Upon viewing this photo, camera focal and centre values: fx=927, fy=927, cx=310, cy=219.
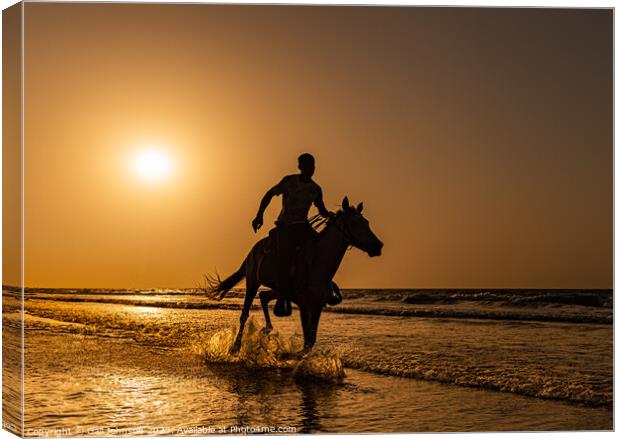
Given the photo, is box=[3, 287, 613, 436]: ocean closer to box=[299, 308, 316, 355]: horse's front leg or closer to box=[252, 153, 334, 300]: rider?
box=[299, 308, 316, 355]: horse's front leg

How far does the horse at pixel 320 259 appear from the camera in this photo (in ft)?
23.3

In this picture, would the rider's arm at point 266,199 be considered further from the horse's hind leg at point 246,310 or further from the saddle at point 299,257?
the horse's hind leg at point 246,310

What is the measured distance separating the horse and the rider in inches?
4.1

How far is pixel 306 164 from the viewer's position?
23.9ft

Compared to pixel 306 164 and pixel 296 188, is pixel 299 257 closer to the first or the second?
pixel 296 188

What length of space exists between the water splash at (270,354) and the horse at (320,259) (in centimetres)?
17

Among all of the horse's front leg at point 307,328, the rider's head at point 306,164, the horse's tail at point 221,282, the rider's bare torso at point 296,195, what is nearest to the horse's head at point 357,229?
the rider's bare torso at point 296,195

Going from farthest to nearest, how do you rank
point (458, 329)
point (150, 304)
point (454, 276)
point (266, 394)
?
point (458, 329)
point (150, 304)
point (454, 276)
point (266, 394)

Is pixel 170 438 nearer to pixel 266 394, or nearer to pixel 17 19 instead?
pixel 266 394

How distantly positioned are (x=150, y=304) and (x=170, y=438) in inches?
178

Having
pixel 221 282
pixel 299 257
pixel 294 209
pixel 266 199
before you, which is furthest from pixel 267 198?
pixel 221 282

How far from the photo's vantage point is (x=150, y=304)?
1092 centimetres

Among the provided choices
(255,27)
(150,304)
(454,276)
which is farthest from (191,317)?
(255,27)

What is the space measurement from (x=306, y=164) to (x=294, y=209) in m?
0.37
